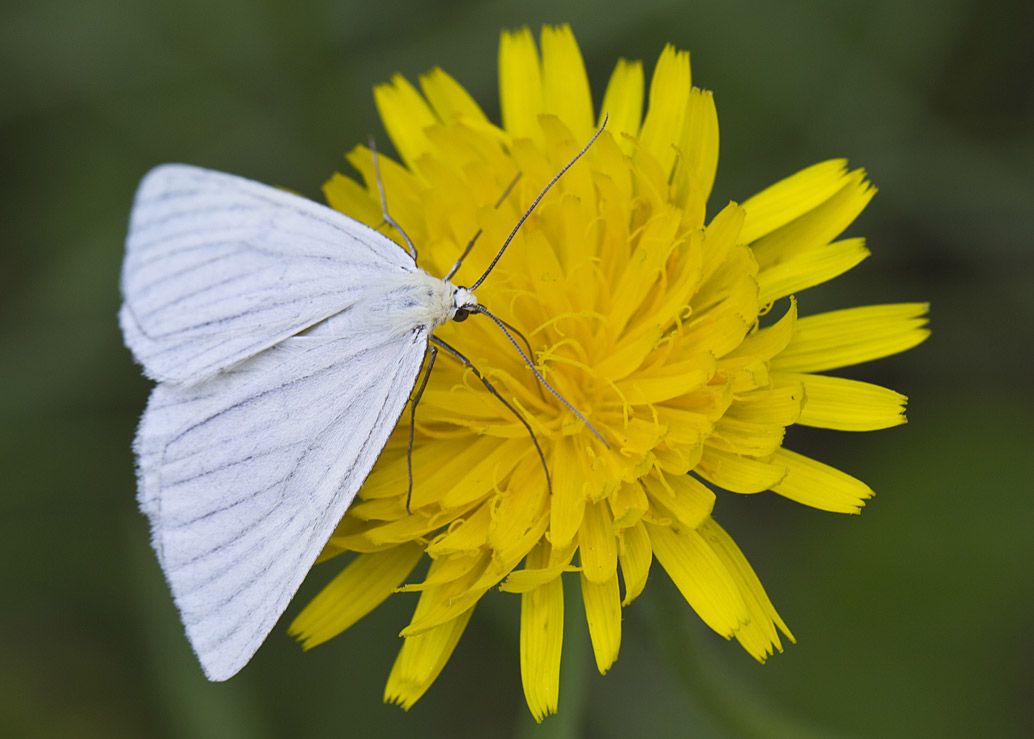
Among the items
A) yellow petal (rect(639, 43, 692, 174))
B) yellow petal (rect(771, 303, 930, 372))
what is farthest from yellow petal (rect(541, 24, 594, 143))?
yellow petal (rect(771, 303, 930, 372))

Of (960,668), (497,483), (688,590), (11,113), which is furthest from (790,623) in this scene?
(11,113)

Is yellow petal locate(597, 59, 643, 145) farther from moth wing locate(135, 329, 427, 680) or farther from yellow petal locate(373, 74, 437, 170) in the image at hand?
moth wing locate(135, 329, 427, 680)

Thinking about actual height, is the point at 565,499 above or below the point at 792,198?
below

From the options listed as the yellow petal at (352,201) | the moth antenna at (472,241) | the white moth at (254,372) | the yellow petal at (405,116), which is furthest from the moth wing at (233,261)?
the yellow petal at (405,116)

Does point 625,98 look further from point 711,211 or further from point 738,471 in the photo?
point 738,471

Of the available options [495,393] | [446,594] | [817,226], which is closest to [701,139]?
[817,226]

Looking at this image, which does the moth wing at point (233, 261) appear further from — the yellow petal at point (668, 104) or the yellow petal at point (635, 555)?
the yellow petal at point (635, 555)
